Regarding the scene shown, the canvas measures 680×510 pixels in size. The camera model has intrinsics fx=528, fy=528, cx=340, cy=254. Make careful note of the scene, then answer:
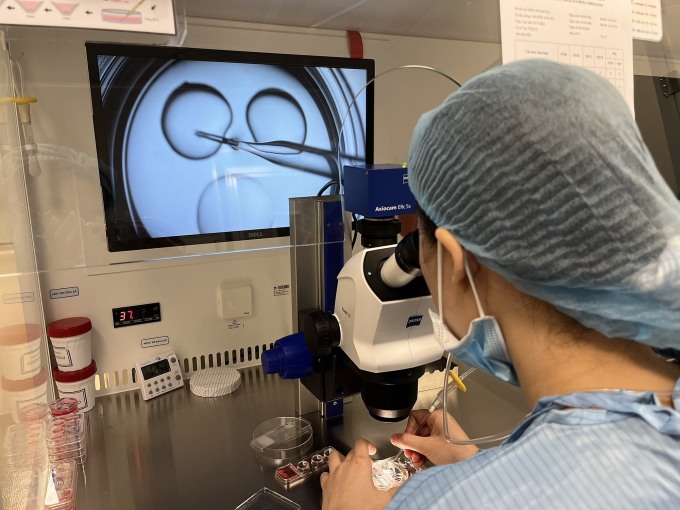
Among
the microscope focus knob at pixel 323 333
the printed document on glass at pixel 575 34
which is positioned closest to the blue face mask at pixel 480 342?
the microscope focus knob at pixel 323 333

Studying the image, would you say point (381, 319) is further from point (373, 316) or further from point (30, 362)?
point (30, 362)

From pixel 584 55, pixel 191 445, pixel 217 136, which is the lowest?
pixel 191 445

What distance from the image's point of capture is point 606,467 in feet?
1.68

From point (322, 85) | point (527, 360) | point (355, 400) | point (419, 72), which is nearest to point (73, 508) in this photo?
point (355, 400)

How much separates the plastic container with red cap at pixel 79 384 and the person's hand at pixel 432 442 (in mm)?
739

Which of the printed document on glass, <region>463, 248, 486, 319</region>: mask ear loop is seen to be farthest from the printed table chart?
<region>463, 248, 486, 319</region>: mask ear loop

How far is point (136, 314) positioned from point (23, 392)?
0.34 meters

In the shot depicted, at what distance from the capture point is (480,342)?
2.38 feet

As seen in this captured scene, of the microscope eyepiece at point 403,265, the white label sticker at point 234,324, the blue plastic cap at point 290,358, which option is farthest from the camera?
the white label sticker at point 234,324

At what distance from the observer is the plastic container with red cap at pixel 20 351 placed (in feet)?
3.06

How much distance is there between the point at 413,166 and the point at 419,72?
0.75 m

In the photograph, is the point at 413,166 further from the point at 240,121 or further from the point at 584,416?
the point at 240,121

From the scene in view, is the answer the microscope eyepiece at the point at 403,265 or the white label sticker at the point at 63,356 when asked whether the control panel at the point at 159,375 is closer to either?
the white label sticker at the point at 63,356

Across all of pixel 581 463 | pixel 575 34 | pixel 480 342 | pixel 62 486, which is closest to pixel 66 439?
pixel 62 486
